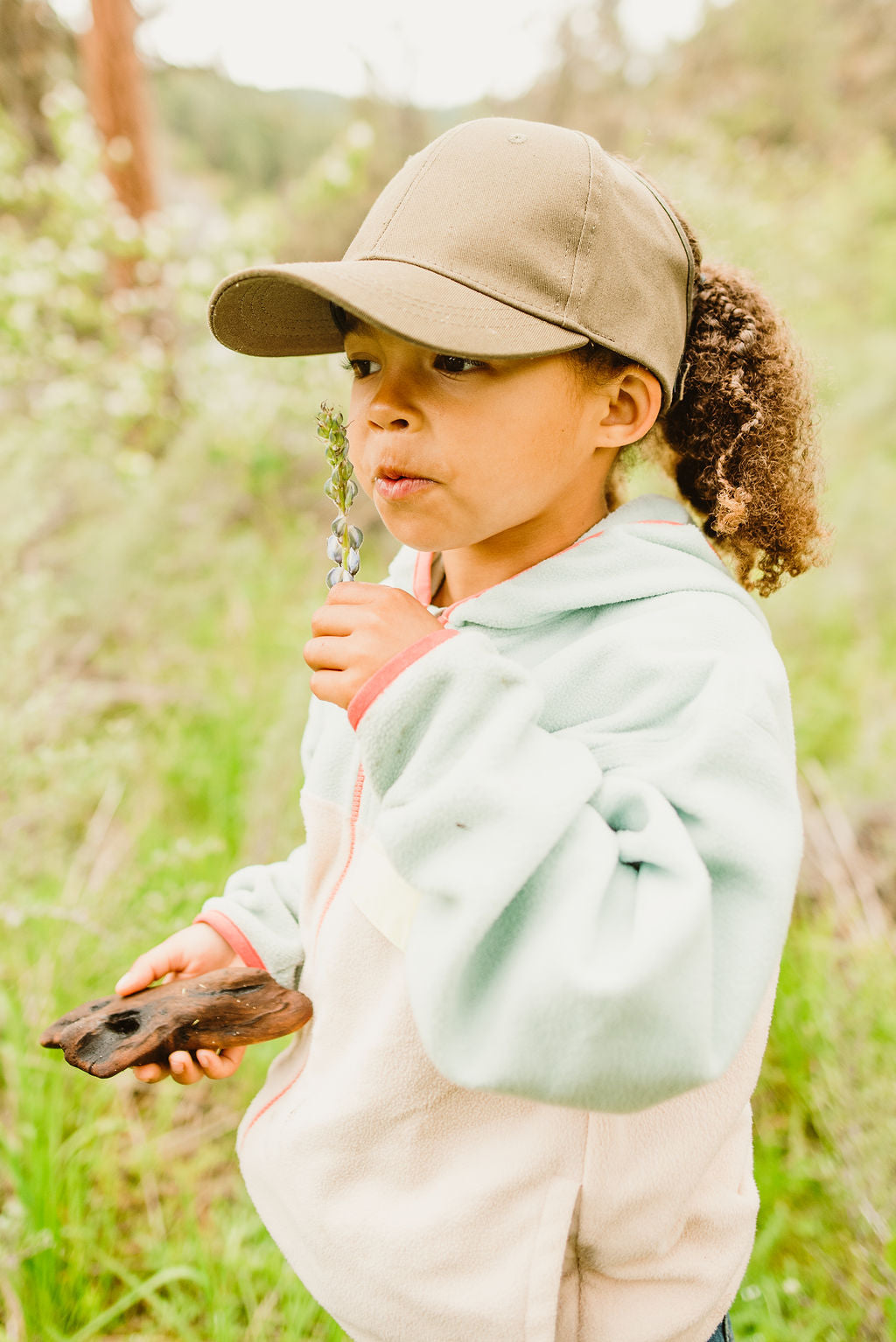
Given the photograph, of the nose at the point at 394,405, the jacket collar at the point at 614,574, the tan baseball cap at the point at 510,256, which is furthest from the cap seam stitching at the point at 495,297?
the jacket collar at the point at 614,574

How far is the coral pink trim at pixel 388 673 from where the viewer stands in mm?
877

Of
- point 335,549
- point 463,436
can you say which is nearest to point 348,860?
point 335,549

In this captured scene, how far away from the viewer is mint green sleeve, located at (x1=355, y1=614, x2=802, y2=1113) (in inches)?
29.7

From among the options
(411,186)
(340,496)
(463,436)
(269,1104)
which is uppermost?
(411,186)

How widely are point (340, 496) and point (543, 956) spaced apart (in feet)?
1.88

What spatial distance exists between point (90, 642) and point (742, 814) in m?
3.40

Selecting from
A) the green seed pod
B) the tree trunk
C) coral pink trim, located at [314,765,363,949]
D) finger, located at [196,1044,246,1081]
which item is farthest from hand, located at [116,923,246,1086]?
the tree trunk

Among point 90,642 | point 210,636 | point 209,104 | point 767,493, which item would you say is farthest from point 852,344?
point 209,104

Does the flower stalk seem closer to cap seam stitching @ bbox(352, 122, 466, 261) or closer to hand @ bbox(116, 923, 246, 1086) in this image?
cap seam stitching @ bbox(352, 122, 466, 261)

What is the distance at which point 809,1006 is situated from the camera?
2326 mm

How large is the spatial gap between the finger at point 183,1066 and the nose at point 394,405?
831mm

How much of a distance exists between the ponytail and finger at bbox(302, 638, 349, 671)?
20.4 inches

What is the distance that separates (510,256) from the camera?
0.97 m

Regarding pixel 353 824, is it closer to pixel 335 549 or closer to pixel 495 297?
pixel 335 549
